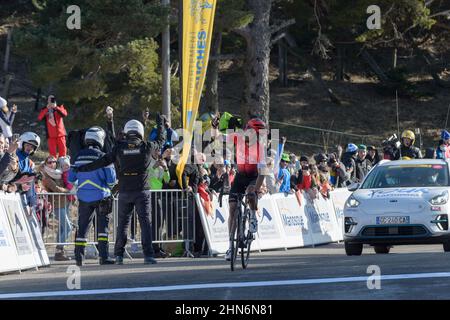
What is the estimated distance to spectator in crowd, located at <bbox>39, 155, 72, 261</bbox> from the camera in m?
21.4

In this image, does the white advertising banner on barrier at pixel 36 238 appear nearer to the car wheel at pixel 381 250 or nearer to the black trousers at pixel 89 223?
the black trousers at pixel 89 223

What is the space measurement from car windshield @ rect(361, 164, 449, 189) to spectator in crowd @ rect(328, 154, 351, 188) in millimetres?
7764

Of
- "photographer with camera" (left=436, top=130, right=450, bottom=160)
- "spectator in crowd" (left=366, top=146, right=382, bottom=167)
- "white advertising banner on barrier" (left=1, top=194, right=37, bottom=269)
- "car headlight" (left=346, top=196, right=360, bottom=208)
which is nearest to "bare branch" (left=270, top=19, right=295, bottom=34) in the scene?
"spectator in crowd" (left=366, top=146, right=382, bottom=167)

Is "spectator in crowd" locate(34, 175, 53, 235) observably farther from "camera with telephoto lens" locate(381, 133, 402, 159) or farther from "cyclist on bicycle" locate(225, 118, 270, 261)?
"camera with telephoto lens" locate(381, 133, 402, 159)

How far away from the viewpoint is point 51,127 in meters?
26.6

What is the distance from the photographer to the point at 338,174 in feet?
97.2

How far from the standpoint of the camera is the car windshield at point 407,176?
21.0 m

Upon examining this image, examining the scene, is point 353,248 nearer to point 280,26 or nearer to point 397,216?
point 397,216

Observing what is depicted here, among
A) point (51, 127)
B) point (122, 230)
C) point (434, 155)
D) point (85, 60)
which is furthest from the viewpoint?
point (85, 60)

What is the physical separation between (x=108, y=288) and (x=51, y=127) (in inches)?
505

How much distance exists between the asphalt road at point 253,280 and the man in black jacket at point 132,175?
53 cm

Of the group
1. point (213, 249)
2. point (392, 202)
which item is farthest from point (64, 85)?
point (392, 202)

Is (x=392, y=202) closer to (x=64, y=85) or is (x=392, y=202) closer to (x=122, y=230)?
(x=122, y=230)

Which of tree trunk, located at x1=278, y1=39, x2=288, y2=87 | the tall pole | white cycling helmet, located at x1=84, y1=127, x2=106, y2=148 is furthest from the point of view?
tree trunk, located at x1=278, y1=39, x2=288, y2=87
